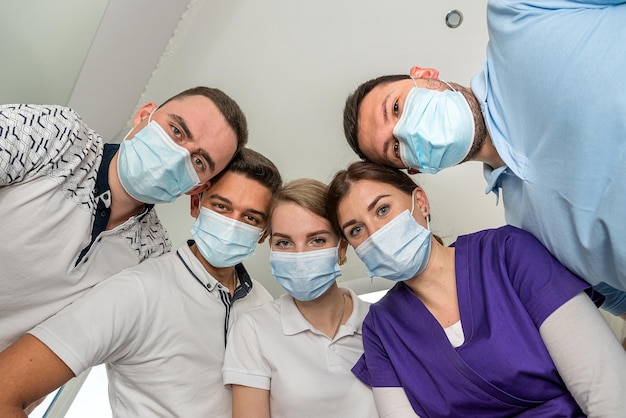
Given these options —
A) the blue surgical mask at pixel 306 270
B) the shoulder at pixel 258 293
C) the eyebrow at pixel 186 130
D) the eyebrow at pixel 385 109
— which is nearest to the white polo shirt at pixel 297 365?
the blue surgical mask at pixel 306 270

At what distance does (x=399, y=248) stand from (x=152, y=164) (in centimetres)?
66

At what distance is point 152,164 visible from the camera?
57.2 inches

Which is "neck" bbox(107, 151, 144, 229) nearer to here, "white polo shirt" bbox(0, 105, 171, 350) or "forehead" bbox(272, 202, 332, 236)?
"white polo shirt" bbox(0, 105, 171, 350)

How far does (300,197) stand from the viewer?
5.00ft

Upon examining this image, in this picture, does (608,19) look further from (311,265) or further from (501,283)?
(311,265)

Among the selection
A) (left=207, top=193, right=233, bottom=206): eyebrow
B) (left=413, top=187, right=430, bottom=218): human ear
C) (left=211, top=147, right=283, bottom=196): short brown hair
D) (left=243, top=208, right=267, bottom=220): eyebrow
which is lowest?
(left=207, top=193, right=233, bottom=206): eyebrow

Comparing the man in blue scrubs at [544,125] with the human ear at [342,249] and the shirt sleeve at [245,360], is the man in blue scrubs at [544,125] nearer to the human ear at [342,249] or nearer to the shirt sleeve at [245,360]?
the human ear at [342,249]

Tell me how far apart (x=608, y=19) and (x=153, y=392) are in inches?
52.8

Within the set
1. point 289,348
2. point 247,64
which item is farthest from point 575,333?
point 247,64

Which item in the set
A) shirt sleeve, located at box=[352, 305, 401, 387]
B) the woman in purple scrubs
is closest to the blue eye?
the woman in purple scrubs

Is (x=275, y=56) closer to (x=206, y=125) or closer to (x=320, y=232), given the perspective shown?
(x=206, y=125)

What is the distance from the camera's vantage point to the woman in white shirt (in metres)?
1.45

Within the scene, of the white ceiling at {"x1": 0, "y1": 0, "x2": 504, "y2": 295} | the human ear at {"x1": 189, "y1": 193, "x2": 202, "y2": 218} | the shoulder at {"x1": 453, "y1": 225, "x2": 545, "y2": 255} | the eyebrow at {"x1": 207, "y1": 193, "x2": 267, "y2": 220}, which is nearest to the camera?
the shoulder at {"x1": 453, "y1": 225, "x2": 545, "y2": 255}

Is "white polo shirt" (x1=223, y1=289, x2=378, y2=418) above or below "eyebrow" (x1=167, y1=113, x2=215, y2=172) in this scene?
below
